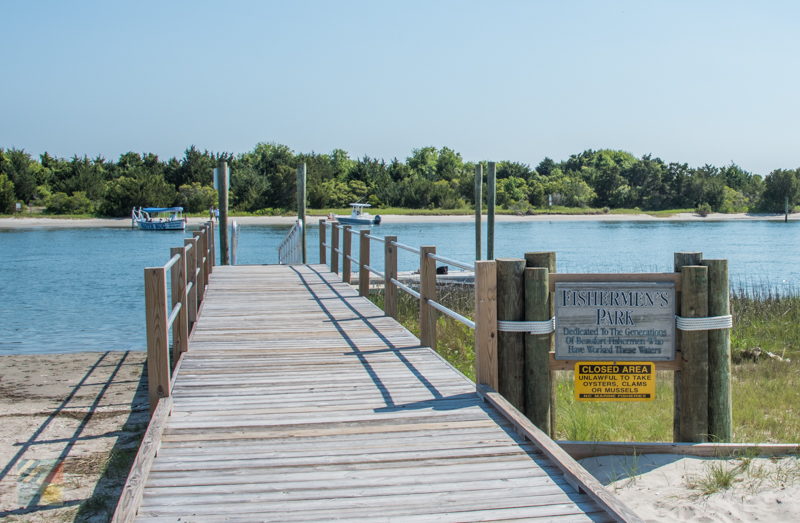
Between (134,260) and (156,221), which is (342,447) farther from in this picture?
(156,221)

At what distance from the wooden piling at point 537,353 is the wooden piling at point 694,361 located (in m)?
0.94

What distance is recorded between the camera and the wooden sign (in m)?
5.62

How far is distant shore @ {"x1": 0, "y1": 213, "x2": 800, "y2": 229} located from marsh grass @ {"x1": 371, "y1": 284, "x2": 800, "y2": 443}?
166 feet

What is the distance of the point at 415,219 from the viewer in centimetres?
7562

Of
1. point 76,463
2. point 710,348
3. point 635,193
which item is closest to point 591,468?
point 710,348

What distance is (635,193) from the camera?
91688 mm

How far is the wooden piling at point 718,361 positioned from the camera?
5645 millimetres

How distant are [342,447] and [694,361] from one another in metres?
2.67

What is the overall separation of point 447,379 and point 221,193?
14302 mm

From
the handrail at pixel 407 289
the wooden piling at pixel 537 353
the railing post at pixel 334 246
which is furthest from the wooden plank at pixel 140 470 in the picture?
the railing post at pixel 334 246

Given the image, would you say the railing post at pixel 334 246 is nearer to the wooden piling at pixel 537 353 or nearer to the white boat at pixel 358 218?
the wooden piling at pixel 537 353

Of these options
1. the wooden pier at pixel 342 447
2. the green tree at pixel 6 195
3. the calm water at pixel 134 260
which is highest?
the green tree at pixel 6 195

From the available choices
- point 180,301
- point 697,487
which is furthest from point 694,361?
point 180,301

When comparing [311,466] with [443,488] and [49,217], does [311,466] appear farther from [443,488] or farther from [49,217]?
[49,217]
